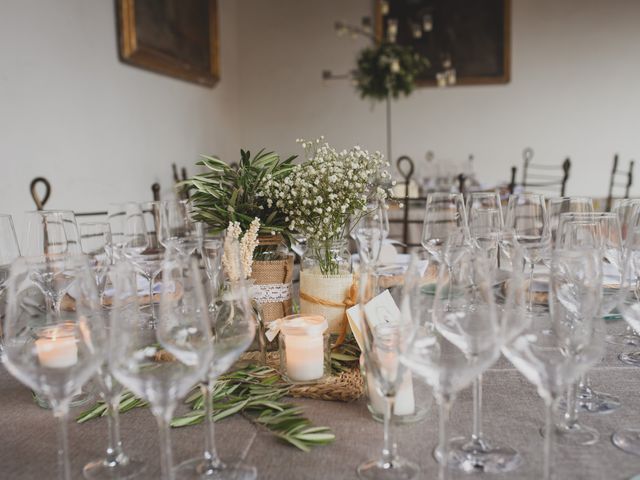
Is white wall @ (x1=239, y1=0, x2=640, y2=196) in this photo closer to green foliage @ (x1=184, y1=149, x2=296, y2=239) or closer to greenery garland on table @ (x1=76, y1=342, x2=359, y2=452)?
green foliage @ (x1=184, y1=149, x2=296, y2=239)

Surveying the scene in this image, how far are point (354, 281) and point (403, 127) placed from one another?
5.50 metres

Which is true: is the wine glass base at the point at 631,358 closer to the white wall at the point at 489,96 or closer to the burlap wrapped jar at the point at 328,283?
the burlap wrapped jar at the point at 328,283

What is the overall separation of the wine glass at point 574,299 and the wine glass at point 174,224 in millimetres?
862

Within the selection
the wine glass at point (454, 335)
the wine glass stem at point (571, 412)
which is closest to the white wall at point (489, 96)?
the wine glass stem at point (571, 412)

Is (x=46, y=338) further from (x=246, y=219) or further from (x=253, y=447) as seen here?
(x=246, y=219)

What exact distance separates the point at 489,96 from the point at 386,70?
61.9 inches

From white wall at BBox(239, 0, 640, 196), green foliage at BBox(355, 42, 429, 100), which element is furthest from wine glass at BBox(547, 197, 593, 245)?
white wall at BBox(239, 0, 640, 196)

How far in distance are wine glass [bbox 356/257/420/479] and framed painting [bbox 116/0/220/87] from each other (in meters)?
3.84

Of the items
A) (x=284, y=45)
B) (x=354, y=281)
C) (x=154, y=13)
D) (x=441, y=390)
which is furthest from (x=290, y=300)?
(x=284, y=45)

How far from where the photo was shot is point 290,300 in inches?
52.6

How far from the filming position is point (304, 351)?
3.60 feet

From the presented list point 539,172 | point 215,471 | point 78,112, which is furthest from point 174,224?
point 539,172

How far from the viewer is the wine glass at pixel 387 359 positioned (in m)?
0.74

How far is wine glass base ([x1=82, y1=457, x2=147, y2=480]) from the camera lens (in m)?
0.79
